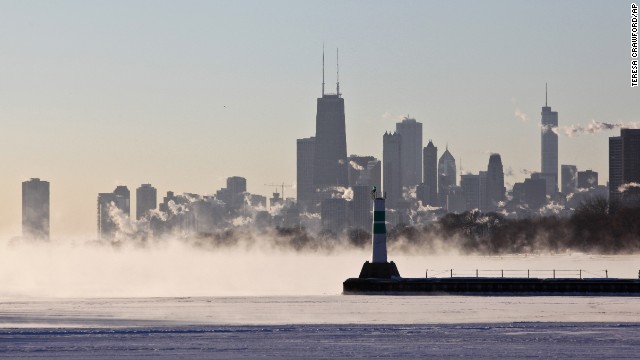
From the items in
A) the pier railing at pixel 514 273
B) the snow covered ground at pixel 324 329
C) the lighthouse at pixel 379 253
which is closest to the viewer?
the snow covered ground at pixel 324 329

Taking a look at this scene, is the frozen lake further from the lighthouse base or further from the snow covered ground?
the lighthouse base

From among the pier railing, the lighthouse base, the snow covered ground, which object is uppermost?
the lighthouse base

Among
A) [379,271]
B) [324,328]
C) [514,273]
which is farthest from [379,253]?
[514,273]

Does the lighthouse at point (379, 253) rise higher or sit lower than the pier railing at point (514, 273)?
higher

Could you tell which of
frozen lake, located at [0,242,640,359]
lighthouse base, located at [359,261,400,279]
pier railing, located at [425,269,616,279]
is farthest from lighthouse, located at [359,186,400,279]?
pier railing, located at [425,269,616,279]

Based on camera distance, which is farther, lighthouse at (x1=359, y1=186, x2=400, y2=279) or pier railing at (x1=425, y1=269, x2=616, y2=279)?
pier railing at (x1=425, y1=269, x2=616, y2=279)

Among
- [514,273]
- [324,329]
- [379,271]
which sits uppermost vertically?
[379,271]

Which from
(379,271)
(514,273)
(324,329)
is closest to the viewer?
(324,329)

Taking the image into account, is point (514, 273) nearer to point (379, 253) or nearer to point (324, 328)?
point (379, 253)

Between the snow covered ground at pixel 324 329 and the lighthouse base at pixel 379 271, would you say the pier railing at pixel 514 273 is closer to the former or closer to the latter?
the lighthouse base at pixel 379 271

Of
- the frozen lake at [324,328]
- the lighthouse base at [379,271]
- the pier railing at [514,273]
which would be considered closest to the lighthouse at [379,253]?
the lighthouse base at [379,271]

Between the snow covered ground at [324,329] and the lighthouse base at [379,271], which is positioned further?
the lighthouse base at [379,271]

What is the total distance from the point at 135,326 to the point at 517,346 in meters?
15.1

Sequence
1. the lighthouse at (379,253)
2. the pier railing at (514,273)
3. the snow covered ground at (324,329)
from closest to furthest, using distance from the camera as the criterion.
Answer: the snow covered ground at (324,329), the lighthouse at (379,253), the pier railing at (514,273)
